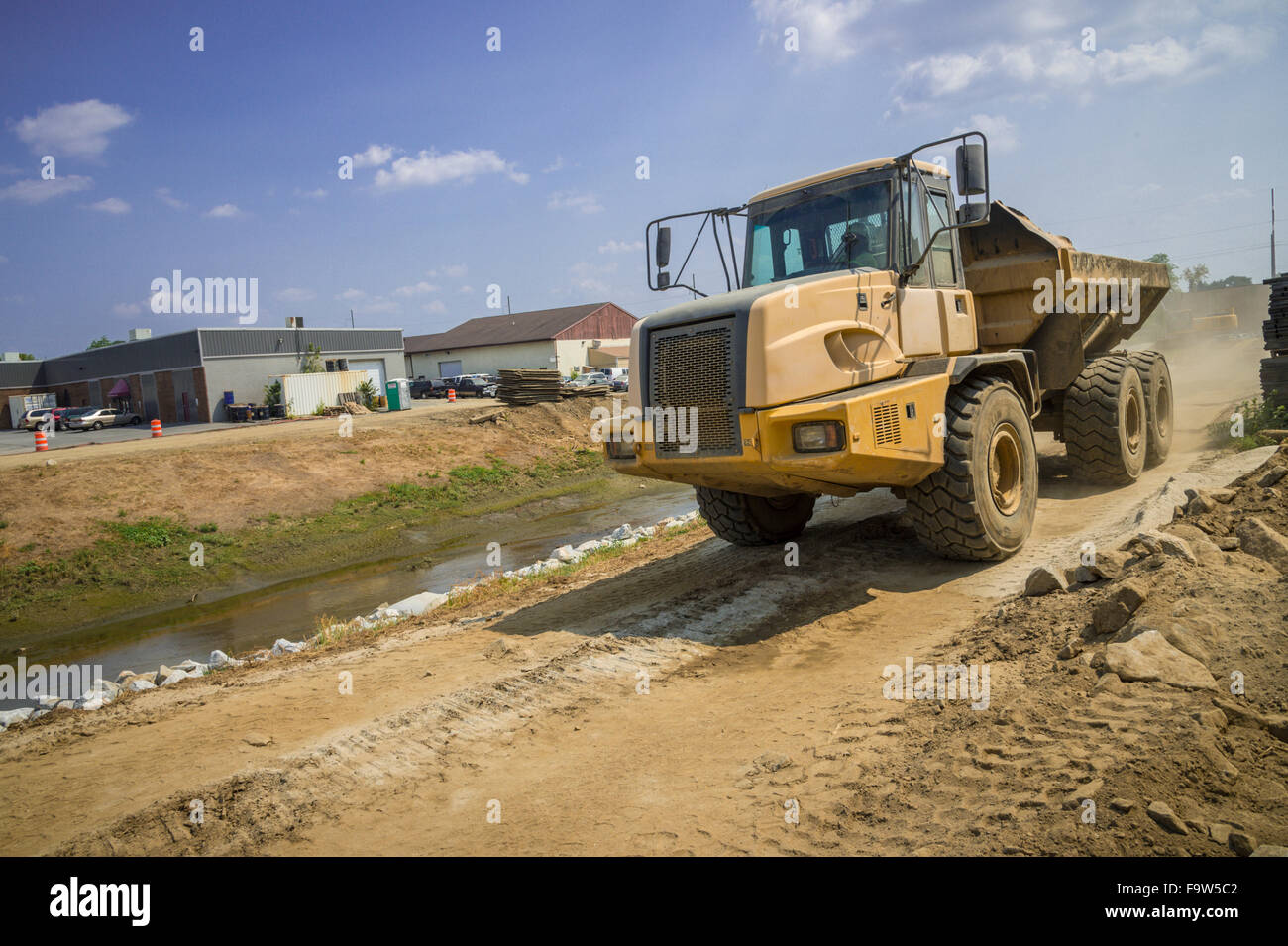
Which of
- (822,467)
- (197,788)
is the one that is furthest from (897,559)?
(197,788)

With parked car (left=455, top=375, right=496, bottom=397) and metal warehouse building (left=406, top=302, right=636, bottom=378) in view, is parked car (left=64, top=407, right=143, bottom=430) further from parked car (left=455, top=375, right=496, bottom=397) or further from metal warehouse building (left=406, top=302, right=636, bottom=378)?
metal warehouse building (left=406, top=302, right=636, bottom=378)

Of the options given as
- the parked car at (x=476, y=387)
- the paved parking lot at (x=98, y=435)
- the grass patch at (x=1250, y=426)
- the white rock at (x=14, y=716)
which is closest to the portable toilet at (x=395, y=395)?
the paved parking lot at (x=98, y=435)

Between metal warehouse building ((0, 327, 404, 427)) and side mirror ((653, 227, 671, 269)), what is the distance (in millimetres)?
43513

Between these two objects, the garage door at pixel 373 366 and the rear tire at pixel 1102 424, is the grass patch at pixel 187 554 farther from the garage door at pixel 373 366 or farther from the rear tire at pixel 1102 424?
the garage door at pixel 373 366

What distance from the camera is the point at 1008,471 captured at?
844 cm

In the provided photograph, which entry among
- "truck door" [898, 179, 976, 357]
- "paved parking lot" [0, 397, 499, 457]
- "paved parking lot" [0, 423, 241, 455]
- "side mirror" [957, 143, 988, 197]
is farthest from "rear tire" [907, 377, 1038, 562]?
"paved parking lot" [0, 423, 241, 455]

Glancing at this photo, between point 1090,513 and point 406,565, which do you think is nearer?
point 1090,513

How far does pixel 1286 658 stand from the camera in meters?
4.30

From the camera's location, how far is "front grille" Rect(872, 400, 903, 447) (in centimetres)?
669

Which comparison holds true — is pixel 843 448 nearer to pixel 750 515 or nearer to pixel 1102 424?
pixel 750 515

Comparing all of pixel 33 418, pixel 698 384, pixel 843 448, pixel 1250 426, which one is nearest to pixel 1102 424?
pixel 1250 426

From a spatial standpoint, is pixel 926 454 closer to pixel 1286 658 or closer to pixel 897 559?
pixel 897 559
